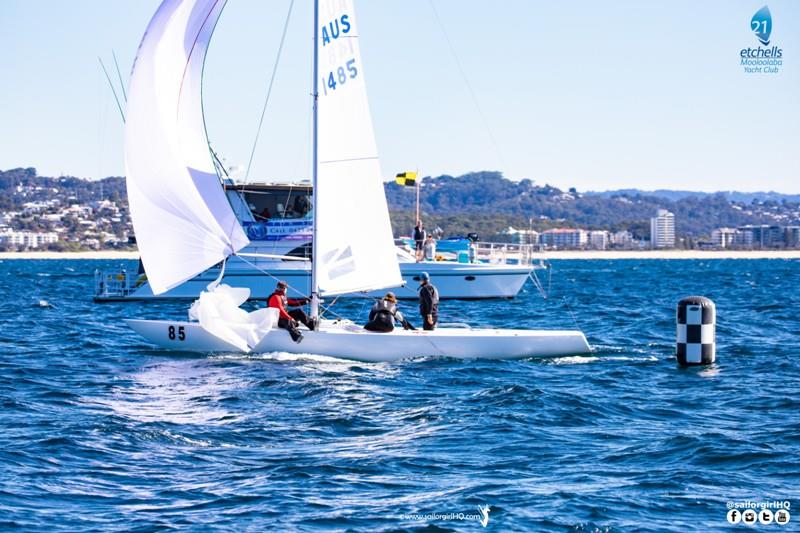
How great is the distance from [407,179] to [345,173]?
19.0m

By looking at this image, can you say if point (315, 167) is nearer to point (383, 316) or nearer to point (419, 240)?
point (383, 316)

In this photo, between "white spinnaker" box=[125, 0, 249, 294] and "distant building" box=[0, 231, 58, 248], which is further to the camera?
"distant building" box=[0, 231, 58, 248]

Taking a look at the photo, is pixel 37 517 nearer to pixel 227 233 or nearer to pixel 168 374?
pixel 168 374

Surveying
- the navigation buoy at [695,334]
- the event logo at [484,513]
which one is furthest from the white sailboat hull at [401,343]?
the event logo at [484,513]

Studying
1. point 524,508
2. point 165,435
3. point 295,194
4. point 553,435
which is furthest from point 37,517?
point 295,194

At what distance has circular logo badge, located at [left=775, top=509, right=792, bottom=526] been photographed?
814cm

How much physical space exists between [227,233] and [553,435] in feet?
24.0

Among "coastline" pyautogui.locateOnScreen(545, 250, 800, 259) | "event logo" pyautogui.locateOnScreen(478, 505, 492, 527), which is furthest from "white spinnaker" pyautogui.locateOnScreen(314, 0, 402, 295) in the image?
"coastline" pyautogui.locateOnScreen(545, 250, 800, 259)

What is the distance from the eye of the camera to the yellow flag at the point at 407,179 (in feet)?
117

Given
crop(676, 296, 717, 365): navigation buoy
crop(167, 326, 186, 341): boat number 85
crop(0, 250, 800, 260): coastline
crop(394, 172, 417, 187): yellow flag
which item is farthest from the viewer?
crop(0, 250, 800, 260): coastline

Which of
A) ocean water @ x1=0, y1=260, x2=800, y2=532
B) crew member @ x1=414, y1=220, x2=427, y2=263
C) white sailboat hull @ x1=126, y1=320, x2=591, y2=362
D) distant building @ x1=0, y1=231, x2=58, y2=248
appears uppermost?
distant building @ x1=0, y1=231, x2=58, y2=248

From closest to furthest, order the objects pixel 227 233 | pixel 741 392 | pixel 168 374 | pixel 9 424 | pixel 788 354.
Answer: pixel 9 424, pixel 741 392, pixel 168 374, pixel 227 233, pixel 788 354

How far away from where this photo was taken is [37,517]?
8.30 metres

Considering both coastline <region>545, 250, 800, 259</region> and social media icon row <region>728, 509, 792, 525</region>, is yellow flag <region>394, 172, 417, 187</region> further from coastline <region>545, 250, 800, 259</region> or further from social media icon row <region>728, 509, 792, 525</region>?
coastline <region>545, 250, 800, 259</region>
